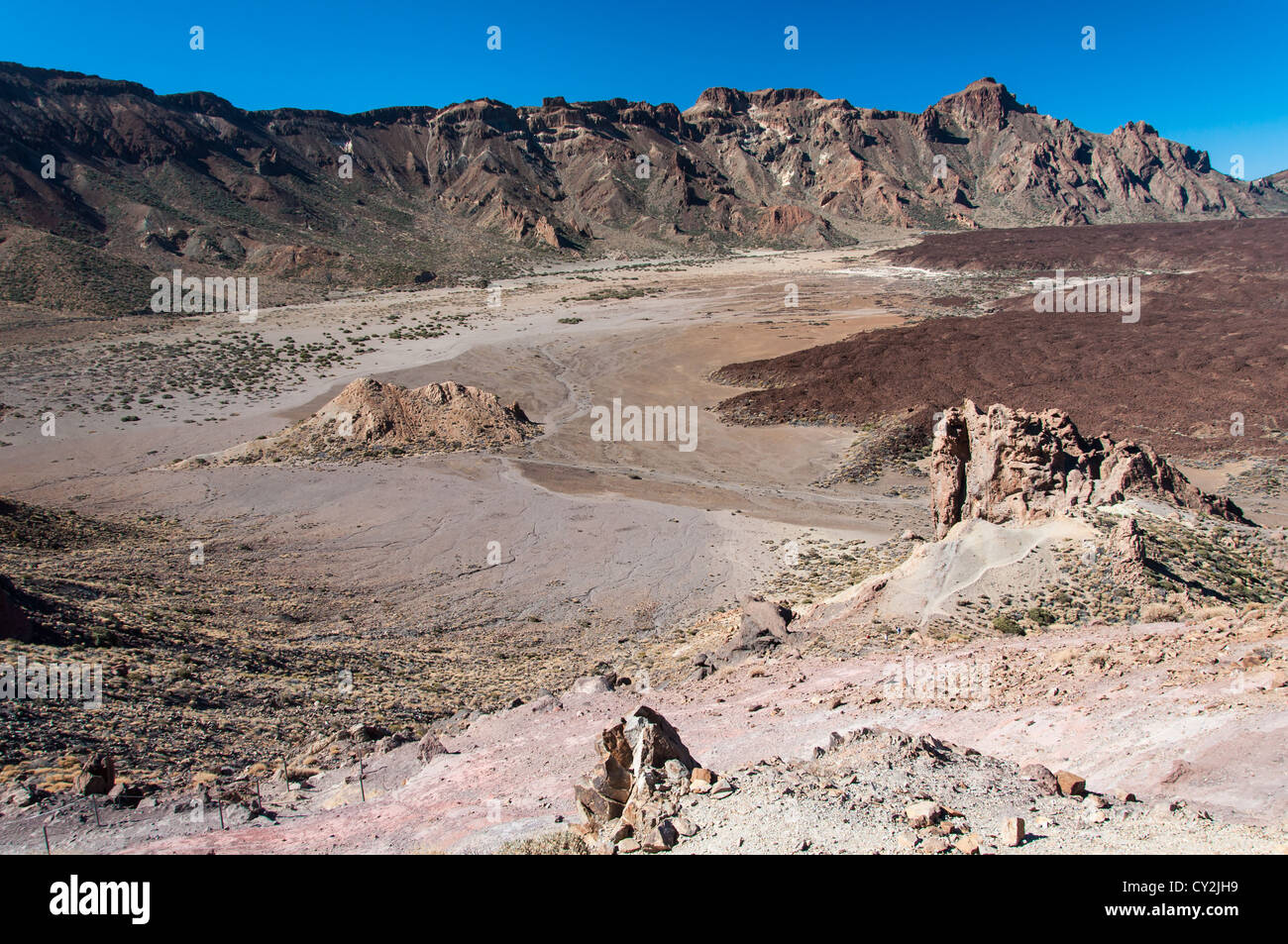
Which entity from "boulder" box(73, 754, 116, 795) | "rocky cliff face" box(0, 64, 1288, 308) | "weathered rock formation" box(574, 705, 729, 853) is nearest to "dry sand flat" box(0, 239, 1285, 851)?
"weathered rock formation" box(574, 705, 729, 853)

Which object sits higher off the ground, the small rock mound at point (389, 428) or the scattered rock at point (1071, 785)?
the small rock mound at point (389, 428)

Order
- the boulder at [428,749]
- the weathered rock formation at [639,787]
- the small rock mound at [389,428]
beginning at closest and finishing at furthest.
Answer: the weathered rock formation at [639,787], the boulder at [428,749], the small rock mound at [389,428]

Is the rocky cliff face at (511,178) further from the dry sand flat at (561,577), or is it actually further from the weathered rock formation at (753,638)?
the weathered rock formation at (753,638)

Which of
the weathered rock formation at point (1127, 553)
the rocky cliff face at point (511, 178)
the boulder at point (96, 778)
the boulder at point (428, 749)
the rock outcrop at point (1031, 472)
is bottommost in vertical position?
the boulder at point (428, 749)

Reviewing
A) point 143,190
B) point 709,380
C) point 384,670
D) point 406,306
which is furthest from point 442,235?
Result: point 384,670

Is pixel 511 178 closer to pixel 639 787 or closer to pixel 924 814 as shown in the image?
pixel 639 787

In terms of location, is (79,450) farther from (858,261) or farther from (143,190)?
(858,261)

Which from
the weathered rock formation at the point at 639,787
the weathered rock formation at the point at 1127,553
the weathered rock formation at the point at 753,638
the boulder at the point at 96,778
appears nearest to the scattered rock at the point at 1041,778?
the weathered rock formation at the point at 639,787

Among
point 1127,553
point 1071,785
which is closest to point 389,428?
point 1127,553
